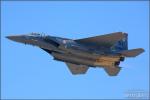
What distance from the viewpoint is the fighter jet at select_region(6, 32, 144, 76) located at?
51.2m

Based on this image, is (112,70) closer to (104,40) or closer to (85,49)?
(104,40)

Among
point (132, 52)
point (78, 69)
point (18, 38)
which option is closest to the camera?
point (18, 38)

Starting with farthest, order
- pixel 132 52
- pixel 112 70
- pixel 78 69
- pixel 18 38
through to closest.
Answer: pixel 78 69
pixel 112 70
pixel 132 52
pixel 18 38

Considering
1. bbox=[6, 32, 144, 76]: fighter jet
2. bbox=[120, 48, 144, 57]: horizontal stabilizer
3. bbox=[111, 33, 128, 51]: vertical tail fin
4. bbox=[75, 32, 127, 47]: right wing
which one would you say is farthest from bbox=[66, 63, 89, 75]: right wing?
bbox=[120, 48, 144, 57]: horizontal stabilizer

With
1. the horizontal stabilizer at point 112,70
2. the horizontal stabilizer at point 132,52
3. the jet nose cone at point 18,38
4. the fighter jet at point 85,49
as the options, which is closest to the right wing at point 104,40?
the fighter jet at point 85,49

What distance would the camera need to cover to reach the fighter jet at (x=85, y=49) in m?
51.2

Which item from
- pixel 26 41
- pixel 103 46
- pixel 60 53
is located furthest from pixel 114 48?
pixel 26 41

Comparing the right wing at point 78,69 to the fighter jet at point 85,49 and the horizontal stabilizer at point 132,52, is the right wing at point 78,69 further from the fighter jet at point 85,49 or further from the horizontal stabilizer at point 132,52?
the horizontal stabilizer at point 132,52

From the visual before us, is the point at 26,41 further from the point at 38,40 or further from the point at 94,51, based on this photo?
the point at 94,51

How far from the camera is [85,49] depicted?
168ft

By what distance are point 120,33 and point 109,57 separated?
2.71 meters

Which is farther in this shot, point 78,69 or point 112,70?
point 78,69

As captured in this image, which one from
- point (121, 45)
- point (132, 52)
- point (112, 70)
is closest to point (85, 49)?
point (132, 52)

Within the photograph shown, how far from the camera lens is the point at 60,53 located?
5178 cm
